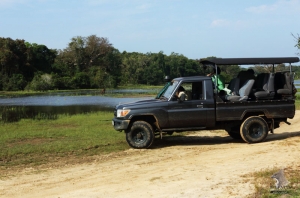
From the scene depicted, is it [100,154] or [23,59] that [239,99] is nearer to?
[100,154]

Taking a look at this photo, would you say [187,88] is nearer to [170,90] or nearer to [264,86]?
[170,90]

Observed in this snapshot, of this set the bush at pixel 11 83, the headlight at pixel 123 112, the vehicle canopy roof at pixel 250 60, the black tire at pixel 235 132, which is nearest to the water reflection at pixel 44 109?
the headlight at pixel 123 112

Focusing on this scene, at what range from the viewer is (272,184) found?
665 centimetres

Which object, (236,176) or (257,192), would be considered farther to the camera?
(236,176)

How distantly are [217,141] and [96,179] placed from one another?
5.73 meters

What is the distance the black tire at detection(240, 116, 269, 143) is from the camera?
36.5 ft

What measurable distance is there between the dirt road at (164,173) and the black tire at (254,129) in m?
0.24

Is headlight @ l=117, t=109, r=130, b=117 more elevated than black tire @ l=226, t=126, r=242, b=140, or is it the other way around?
headlight @ l=117, t=109, r=130, b=117

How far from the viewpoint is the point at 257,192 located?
6.27m

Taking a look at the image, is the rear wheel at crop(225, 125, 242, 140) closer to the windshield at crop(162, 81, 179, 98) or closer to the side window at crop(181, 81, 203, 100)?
the side window at crop(181, 81, 203, 100)

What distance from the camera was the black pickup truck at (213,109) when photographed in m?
10.7

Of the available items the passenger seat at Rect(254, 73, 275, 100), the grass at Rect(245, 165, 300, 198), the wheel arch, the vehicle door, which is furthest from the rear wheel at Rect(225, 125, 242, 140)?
the grass at Rect(245, 165, 300, 198)

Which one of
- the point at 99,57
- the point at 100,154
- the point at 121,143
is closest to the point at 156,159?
the point at 100,154

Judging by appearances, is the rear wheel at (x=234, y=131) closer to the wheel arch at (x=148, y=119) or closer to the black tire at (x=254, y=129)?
the black tire at (x=254, y=129)
